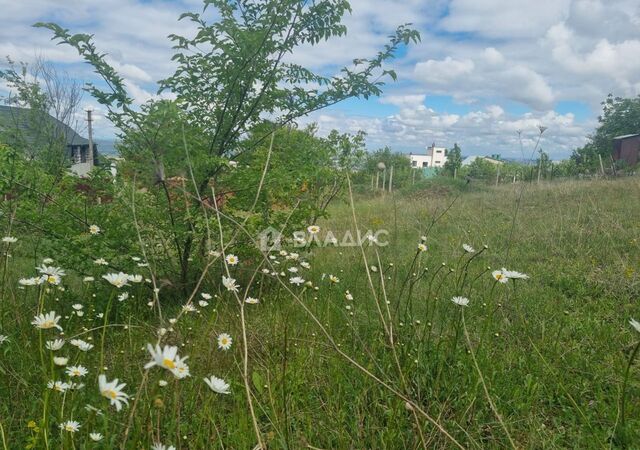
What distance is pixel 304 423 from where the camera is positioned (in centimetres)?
162

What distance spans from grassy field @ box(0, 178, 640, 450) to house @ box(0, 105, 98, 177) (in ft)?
4.22

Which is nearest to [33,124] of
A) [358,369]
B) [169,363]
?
[358,369]

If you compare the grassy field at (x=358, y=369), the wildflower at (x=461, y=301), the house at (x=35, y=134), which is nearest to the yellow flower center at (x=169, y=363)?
the grassy field at (x=358, y=369)

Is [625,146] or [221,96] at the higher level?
[625,146]

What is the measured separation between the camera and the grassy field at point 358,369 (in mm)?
1394

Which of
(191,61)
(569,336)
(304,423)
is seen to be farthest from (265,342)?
(191,61)

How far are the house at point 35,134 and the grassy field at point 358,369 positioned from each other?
1.29m

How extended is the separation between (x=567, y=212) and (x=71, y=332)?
21.5ft

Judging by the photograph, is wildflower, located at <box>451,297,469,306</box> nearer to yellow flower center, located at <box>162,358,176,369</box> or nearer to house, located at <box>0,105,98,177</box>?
yellow flower center, located at <box>162,358,176,369</box>

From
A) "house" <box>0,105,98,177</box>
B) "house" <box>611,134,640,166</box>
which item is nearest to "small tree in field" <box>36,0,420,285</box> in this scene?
"house" <box>0,105,98,177</box>

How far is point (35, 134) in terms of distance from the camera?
17.4 ft

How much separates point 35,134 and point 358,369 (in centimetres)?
541

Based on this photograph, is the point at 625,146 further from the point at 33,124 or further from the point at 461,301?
the point at 461,301

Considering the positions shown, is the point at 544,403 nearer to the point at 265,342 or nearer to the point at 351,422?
the point at 351,422
